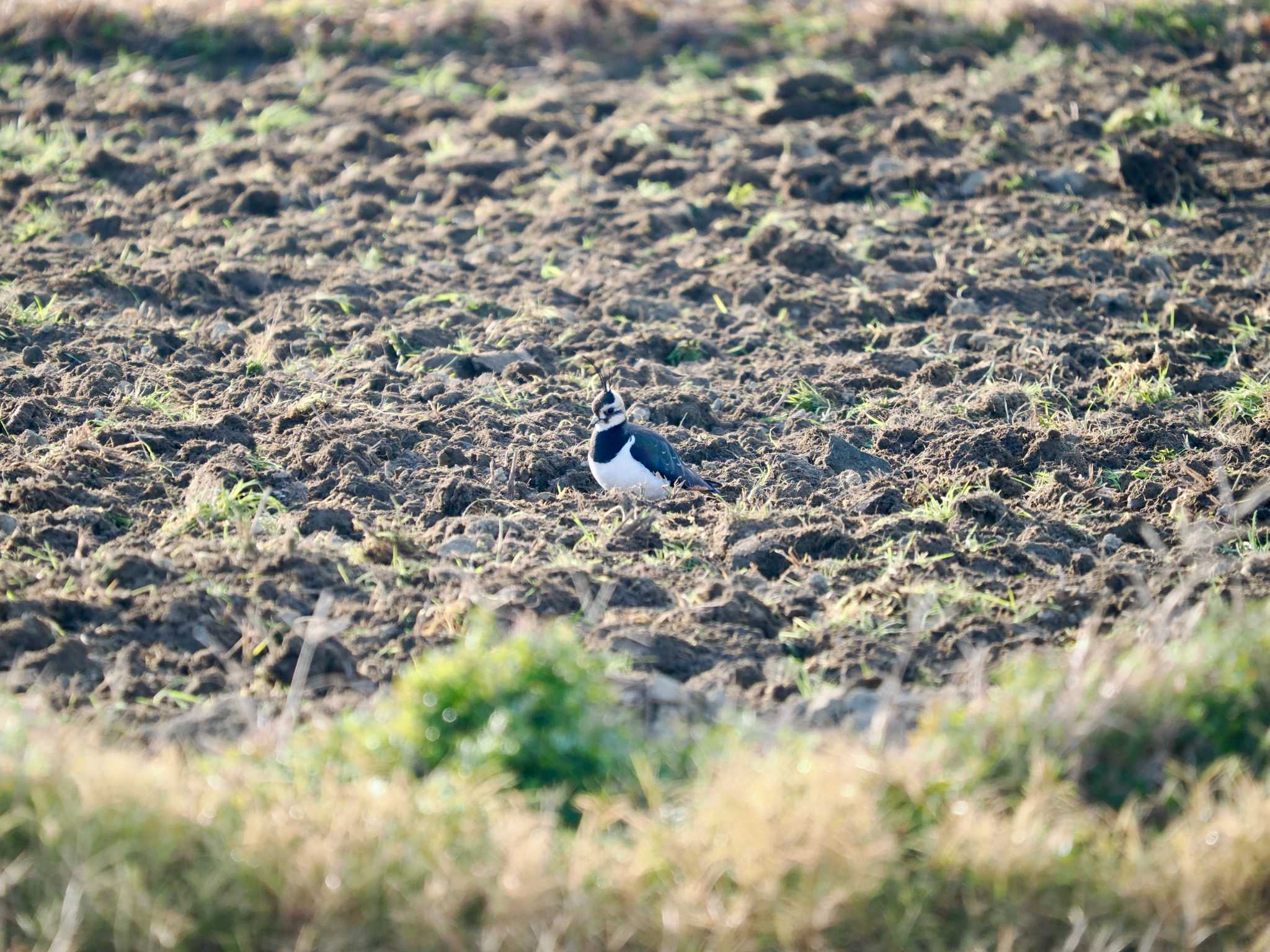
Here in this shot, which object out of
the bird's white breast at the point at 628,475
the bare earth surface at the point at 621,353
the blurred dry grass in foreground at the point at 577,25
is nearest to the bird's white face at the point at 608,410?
the bird's white breast at the point at 628,475

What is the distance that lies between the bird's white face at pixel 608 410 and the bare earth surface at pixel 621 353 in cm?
38

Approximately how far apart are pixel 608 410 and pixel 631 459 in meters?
0.23

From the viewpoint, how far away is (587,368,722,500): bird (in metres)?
5.70

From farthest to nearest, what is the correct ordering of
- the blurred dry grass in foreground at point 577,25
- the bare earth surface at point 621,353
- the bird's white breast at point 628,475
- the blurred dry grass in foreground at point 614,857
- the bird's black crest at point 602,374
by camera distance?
the blurred dry grass in foreground at point 577,25 → the bird's black crest at point 602,374 → the bird's white breast at point 628,475 → the bare earth surface at point 621,353 → the blurred dry grass in foreground at point 614,857

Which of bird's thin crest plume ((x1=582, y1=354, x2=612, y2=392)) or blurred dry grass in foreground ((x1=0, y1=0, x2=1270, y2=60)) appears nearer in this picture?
bird's thin crest plume ((x1=582, y1=354, x2=612, y2=392))

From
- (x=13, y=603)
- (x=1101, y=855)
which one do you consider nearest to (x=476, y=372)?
(x=13, y=603)

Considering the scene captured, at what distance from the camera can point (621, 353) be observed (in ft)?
23.9

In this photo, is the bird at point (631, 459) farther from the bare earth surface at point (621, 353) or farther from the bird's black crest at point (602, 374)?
the bird's black crest at point (602, 374)

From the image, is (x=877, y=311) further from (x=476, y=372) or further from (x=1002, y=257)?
(x=476, y=372)

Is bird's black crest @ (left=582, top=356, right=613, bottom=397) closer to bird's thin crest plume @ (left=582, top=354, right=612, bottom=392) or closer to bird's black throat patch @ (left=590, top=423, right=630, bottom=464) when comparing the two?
bird's thin crest plume @ (left=582, top=354, right=612, bottom=392)

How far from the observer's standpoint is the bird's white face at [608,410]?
5746 mm

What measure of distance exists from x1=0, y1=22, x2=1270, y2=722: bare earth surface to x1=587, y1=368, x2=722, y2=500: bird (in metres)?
0.13

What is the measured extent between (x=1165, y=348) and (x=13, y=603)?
A: 5731mm

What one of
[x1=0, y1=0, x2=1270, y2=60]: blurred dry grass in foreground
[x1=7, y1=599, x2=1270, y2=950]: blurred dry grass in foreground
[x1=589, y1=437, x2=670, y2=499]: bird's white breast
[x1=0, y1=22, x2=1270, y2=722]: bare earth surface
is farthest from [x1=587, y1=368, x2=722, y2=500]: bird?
[x1=0, y1=0, x2=1270, y2=60]: blurred dry grass in foreground
